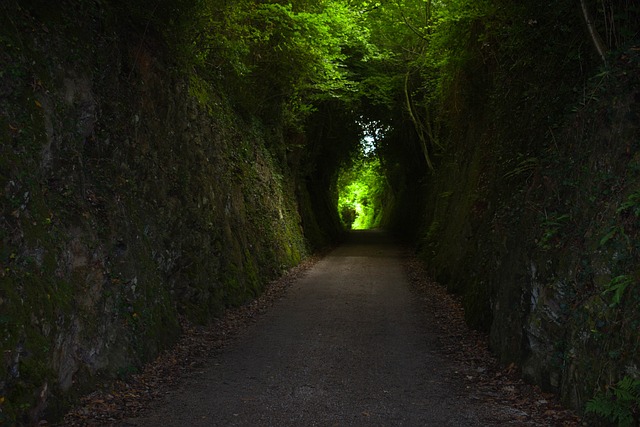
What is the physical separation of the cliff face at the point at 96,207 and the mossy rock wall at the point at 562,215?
508cm

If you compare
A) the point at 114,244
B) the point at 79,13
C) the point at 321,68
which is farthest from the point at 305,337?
the point at 321,68

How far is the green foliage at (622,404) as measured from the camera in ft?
13.1

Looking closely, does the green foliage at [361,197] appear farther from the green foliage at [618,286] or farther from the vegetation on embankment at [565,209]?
the green foliage at [618,286]

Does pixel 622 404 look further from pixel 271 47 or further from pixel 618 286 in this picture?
pixel 271 47

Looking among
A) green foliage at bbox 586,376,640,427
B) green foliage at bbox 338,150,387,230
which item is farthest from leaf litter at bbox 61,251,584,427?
green foliage at bbox 338,150,387,230

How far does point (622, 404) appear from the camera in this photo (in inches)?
162

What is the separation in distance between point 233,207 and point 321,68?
651 centimetres

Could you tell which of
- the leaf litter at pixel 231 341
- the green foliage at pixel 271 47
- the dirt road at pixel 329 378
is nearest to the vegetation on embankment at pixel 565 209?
the leaf litter at pixel 231 341

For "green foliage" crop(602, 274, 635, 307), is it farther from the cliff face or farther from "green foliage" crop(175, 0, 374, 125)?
"green foliage" crop(175, 0, 374, 125)

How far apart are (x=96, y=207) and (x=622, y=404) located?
615 centimetres

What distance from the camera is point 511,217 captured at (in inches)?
308

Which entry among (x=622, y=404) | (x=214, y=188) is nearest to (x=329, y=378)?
(x=622, y=404)

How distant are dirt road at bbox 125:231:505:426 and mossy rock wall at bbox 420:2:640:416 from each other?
1.10 metres

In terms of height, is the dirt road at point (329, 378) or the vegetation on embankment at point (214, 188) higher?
the vegetation on embankment at point (214, 188)
